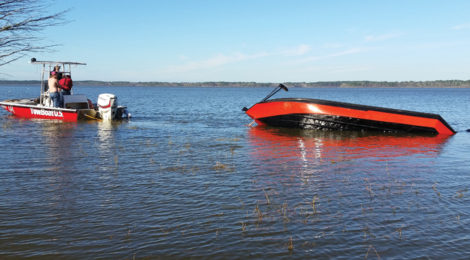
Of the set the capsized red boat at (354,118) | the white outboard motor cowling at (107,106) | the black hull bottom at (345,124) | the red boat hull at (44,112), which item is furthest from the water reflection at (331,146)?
the red boat hull at (44,112)

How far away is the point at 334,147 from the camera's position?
14258mm

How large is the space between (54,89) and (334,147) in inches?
595

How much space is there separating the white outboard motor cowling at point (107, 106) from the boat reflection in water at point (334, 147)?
842 centimetres

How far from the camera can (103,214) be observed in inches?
250

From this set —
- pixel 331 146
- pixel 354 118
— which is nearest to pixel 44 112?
pixel 331 146

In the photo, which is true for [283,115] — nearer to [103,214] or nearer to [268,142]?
[268,142]

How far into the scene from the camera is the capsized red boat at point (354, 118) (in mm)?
17844

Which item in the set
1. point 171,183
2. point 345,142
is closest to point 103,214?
point 171,183

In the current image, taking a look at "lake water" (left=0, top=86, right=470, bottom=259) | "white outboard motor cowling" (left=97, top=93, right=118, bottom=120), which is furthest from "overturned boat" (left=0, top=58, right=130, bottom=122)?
"lake water" (left=0, top=86, right=470, bottom=259)

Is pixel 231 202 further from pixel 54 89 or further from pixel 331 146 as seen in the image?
pixel 54 89

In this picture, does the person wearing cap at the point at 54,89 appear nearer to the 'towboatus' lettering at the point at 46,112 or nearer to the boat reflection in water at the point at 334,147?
the 'towboatus' lettering at the point at 46,112

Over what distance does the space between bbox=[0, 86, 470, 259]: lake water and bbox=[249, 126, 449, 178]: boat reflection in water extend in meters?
0.07

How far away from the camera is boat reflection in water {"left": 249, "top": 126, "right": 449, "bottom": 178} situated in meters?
11.5

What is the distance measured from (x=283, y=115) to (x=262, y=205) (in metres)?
12.9
